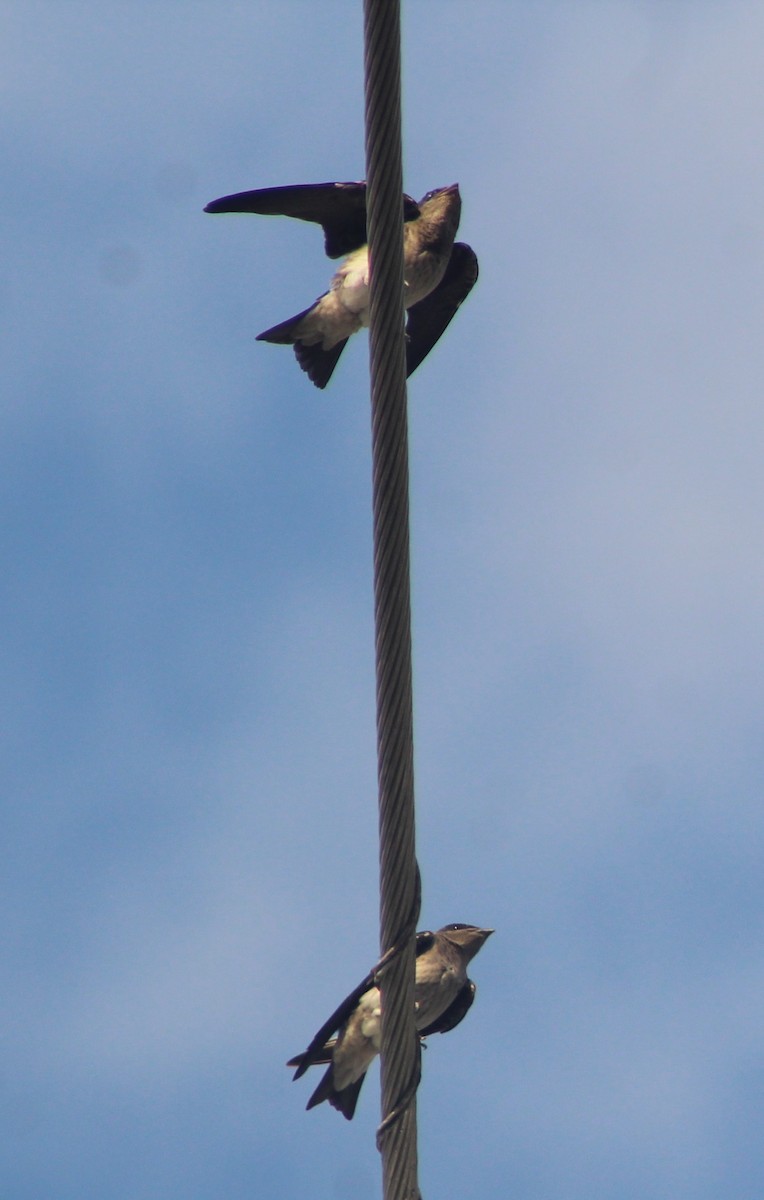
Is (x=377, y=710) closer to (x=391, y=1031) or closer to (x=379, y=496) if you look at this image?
(x=379, y=496)

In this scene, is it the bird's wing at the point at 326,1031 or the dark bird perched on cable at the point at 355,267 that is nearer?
the bird's wing at the point at 326,1031

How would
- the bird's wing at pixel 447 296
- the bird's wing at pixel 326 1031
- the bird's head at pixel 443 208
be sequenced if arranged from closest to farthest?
the bird's wing at pixel 326 1031 < the bird's head at pixel 443 208 < the bird's wing at pixel 447 296

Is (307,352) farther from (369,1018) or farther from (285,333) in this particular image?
(369,1018)

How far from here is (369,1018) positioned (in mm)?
5137

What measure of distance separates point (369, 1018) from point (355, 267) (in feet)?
9.22

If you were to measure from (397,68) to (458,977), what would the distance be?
3985 millimetres

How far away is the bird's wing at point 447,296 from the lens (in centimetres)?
793

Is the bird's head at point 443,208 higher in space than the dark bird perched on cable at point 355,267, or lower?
higher

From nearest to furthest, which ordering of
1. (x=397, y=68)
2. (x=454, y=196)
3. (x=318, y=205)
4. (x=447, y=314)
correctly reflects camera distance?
(x=397, y=68) → (x=318, y=205) → (x=454, y=196) → (x=447, y=314)

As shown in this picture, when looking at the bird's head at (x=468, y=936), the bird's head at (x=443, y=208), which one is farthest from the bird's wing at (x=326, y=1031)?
the bird's head at (x=443, y=208)

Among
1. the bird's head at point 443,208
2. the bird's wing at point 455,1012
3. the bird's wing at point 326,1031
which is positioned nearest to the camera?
the bird's wing at point 326,1031

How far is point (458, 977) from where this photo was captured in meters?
6.58

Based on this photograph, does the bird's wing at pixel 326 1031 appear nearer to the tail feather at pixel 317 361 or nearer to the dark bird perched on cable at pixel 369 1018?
the dark bird perched on cable at pixel 369 1018

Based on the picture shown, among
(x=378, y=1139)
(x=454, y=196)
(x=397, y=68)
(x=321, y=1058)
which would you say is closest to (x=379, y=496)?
(x=397, y=68)
